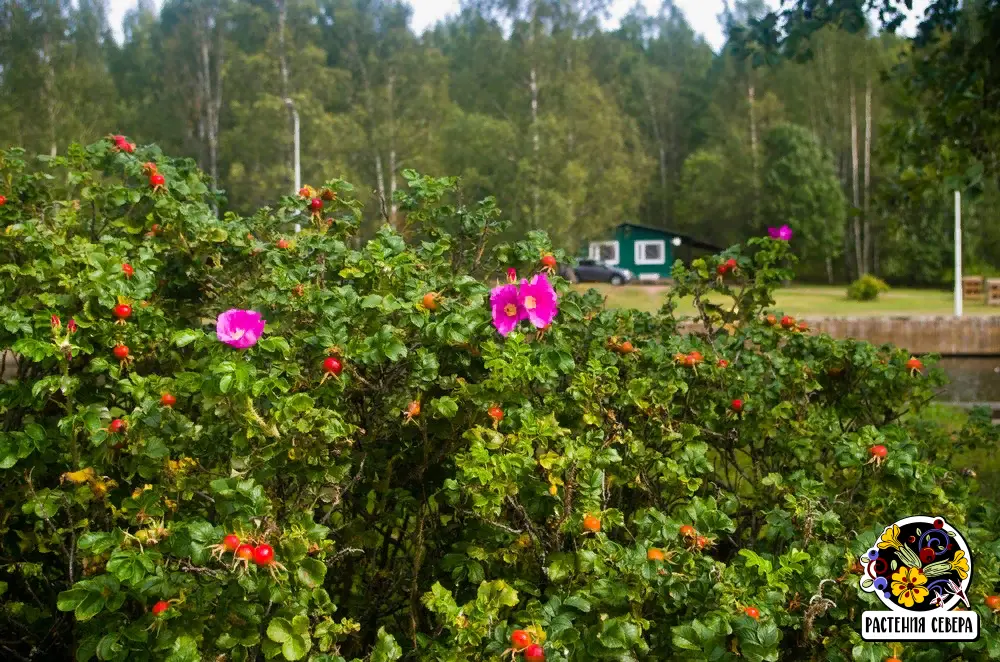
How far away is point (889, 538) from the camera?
1797mm

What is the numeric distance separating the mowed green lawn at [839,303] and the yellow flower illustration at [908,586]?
14578 millimetres

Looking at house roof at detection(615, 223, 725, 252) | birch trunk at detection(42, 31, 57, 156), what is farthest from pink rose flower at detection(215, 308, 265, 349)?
house roof at detection(615, 223, 725, 252)

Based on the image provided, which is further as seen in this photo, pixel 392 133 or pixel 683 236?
pixel 683 236

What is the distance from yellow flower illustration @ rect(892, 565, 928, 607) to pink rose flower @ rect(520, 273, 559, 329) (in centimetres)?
82

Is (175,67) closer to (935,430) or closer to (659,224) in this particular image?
(659,224)

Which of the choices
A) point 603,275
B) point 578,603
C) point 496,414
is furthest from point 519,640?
point 603,275

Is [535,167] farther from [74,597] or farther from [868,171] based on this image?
[74,597]

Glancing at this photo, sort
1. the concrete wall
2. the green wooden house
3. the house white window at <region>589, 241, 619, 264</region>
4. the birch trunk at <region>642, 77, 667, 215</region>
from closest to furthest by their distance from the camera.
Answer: the concrete wall
the green wooden house
the house white window at <region>589, 241, 619, 264</region>
the birch trunk at <region>642, 77, 667, 215</region>

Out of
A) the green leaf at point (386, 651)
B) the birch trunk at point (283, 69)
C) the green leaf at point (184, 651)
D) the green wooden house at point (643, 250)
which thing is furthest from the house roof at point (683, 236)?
the green leaf at point (184, 651)

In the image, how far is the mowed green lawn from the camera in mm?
18297

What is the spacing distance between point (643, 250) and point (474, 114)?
1200 centimetres

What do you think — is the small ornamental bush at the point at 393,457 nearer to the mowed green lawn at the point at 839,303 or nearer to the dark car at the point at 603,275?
the mowed green lawn at the point at 839,303

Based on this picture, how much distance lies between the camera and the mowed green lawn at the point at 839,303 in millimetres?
18297

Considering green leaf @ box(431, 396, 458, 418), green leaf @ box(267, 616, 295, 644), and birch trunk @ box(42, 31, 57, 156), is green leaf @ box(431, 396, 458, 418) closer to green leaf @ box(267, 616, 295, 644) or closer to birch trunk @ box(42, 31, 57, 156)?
green leaf @ box(267, 616, 295, 644)
